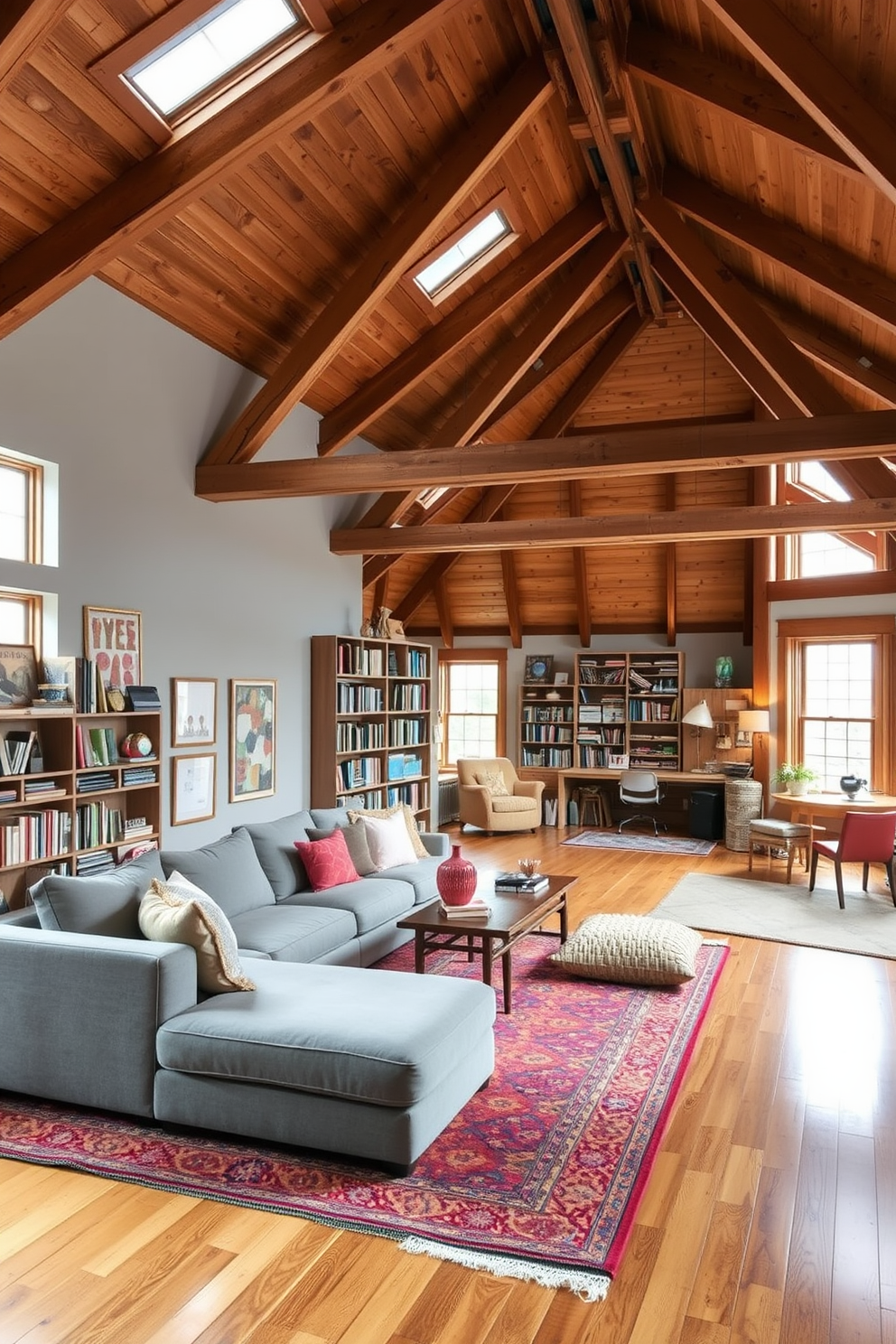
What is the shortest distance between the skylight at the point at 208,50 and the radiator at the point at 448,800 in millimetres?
8181

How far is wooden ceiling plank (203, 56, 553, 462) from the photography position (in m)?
5.23

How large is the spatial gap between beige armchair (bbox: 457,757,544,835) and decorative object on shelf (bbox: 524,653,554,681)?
4.52ft

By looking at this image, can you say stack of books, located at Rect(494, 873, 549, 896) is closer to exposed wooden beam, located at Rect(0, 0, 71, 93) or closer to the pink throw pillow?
the pink throw pillow

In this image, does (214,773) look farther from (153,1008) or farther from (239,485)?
(153,1008)

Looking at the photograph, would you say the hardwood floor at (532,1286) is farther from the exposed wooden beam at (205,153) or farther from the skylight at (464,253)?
the skylight at (464,253)

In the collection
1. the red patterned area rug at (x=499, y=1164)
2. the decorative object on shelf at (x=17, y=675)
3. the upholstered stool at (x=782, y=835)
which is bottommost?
the red patterned area rug at (x=499, y=1164)

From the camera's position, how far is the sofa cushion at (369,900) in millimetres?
5117

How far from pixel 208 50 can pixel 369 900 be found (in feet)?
13.9

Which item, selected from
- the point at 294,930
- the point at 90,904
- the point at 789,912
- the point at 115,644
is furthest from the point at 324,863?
the point at 789,912

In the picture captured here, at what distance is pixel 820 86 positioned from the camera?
12.8 feet

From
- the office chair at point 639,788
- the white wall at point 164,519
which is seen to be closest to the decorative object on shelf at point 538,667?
the office chair at point 639,788

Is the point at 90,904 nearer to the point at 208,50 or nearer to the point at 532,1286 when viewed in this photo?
the point at 532,1286

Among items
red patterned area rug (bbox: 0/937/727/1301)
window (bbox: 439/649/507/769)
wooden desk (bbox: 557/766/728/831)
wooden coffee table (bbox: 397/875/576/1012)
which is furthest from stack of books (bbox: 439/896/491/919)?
window (bbox: 439/649/507/769)

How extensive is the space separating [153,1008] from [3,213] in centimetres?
348
